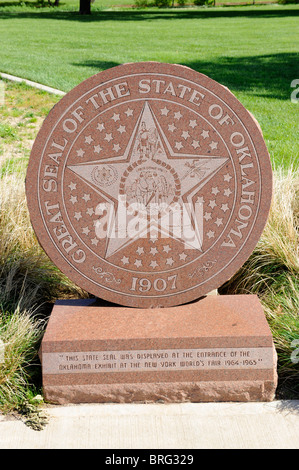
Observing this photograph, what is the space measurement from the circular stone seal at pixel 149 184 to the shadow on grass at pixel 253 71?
26.5 feet

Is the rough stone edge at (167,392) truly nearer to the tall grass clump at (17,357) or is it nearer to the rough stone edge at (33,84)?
the tall grass clump at (17,357)

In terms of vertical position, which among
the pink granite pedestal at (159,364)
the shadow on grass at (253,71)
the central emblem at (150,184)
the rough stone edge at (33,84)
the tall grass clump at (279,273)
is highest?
the shadow on grass at (253,71)

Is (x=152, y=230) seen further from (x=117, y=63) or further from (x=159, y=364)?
(x=117, y=63)

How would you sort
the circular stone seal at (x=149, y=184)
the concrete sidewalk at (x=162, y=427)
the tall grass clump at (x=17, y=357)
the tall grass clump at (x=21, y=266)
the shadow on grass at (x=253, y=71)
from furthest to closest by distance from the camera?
the shadow on grass at (x=253, y=71)
the tall grass clump at (x=21, y=266)
the circular stone seal at (x=149, y=184)
the tall grass clump at (x=17, y=357)
the concrete sidewalk at (x=162, y=427)

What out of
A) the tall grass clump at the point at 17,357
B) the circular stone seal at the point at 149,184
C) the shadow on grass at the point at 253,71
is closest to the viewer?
the tall grass clump at the point at 17,357

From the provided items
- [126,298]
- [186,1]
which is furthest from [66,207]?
[186,1]

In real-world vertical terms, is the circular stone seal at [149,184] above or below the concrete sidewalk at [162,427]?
above

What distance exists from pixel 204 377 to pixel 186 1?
167 ft

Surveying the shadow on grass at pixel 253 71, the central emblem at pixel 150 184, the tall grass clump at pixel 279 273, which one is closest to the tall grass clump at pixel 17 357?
the central emblem at pixel 150 184

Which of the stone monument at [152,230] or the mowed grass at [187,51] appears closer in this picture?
the stone monument at [152,230]

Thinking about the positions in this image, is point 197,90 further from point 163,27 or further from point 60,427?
point 163,27

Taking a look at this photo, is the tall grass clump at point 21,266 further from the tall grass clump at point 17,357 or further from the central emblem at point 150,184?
the central emblem at point 150,184

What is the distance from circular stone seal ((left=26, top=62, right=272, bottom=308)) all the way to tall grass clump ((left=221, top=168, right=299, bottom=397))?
608mm

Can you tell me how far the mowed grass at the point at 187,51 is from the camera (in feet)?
36.7
